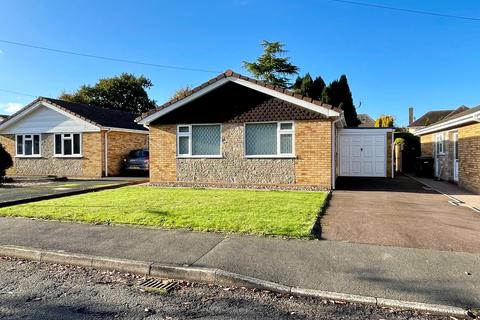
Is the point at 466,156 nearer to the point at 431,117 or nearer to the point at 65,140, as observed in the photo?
the point at 65,140

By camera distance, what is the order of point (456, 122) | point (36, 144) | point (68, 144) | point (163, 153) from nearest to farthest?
point (456, 122) < point (163, 153) < point (68, 144) < point (36, 144)

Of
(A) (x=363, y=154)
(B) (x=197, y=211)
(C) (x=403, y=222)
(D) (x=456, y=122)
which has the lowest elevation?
(C) (x=403, y=222)

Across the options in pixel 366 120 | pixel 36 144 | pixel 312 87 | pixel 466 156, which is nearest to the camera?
pixel 466 156

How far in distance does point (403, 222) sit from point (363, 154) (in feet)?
37.7

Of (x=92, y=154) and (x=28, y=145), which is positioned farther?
(x=28, y=145)

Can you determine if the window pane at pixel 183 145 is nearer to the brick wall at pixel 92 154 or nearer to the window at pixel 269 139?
the window at pixel 269 139

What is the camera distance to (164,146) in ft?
49.6

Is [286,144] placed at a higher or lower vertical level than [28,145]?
lower

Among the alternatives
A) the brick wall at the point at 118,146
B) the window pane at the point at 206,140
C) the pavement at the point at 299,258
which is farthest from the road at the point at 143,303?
the brick wall at the point at 118,146

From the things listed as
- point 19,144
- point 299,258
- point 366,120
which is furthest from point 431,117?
point 299,258

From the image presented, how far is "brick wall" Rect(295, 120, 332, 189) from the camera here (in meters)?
12.8

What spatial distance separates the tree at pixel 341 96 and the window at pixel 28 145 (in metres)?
20.2

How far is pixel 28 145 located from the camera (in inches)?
870

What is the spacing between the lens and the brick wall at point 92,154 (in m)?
20.0
